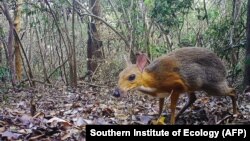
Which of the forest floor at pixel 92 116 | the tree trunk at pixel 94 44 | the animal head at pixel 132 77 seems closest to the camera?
the forest floor at pixel 92 116

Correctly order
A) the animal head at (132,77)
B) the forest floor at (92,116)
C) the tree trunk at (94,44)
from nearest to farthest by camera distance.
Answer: the forest floor at (92,116)
the animal head at (132,77)
the tree trunk at (94,44)

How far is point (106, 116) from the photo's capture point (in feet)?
19.6

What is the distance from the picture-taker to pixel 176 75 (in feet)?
16.9

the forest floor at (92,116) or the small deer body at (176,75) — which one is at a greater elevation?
the small deer body at (176,75)

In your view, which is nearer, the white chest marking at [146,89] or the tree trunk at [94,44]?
the white chest marking at [146,89]

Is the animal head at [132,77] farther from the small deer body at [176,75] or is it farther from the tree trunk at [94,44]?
the tree trunk at [94,44]

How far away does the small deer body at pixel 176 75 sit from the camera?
493cm

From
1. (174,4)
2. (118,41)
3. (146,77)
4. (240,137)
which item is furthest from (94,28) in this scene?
(240,137)

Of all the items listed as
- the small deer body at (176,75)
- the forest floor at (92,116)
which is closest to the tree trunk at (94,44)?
the forest floor at (92,116)

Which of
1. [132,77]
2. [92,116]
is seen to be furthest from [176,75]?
[92,116]

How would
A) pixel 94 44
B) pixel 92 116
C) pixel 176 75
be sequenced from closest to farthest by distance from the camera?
pixel 176 75 → pixel 92 116 → pixel 94 44

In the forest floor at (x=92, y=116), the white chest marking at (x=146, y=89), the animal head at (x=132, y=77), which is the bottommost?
the forest floor at (x=92, y=116)

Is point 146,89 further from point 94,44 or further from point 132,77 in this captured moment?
point 94,44

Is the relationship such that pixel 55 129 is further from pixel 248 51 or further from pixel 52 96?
pixel 52 96
